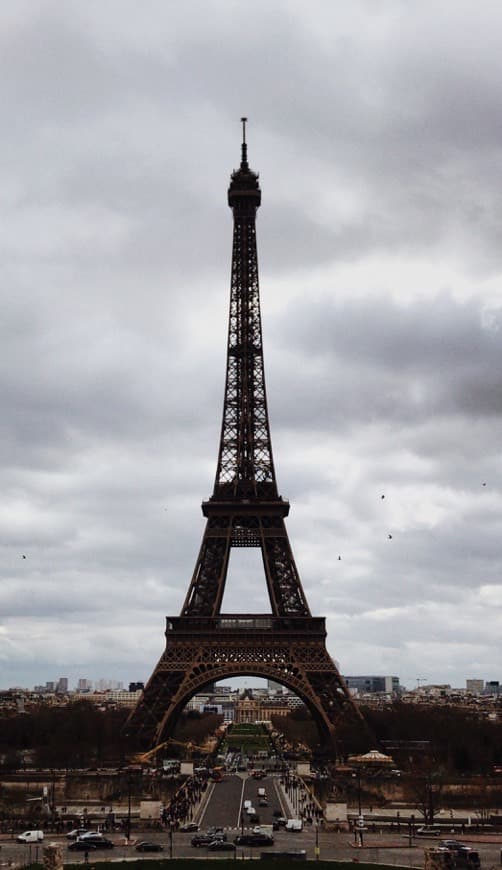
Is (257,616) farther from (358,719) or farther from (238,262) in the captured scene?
(238,262)

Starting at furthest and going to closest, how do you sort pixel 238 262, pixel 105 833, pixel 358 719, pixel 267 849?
pixel 238 262, pixel 358 719, pixel 105 833, pixel 267 849

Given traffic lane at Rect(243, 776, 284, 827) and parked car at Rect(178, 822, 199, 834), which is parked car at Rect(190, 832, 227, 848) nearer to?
parked car at Rect(178, 822, 199, 834)

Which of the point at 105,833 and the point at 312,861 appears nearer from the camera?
the point at 312,861

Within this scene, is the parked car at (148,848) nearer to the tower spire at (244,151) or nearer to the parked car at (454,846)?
the parked car at (454,846)

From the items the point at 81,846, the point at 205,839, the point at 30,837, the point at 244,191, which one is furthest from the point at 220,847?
the point at 244,191

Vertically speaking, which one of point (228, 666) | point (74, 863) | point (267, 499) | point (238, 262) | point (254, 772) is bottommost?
point (74, 863)

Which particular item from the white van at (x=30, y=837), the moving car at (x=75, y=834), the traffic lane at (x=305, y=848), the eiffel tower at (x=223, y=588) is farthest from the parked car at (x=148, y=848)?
the eiffel tower at (x=223, y=588)

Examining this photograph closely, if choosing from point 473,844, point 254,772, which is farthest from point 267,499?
point 473,844

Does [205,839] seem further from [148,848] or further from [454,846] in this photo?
[454,846]

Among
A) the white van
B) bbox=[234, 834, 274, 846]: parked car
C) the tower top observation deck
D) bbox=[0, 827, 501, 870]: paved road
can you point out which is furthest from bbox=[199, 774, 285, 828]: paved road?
the tower top observation deck
